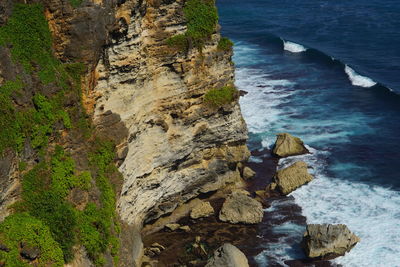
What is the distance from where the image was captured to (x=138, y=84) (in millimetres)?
28547

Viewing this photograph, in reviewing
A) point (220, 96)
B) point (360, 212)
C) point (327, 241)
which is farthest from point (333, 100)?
point (327, 241)

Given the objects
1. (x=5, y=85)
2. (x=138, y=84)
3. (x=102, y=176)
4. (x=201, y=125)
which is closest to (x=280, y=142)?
(x=201, y=125)

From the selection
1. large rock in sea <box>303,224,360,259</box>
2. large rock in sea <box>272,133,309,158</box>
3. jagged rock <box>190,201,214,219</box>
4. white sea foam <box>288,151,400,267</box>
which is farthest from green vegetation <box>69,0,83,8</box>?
large rock in sea <box>272,133,309,158</box>

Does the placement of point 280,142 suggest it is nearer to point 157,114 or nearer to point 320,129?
point 320,129

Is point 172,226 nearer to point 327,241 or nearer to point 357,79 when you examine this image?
point 327,241

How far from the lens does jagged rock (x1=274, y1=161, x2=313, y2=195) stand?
38.7 meters

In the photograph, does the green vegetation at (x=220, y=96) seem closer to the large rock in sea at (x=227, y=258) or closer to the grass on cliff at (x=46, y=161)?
the large rock in sea at (x=227, y=258)

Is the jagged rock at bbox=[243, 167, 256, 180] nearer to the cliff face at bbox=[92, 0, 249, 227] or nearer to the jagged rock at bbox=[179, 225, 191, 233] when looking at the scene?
the cliff face at bbox=[92, 0, 249, 227]

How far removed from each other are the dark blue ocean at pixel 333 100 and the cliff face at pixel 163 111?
21.8 feet

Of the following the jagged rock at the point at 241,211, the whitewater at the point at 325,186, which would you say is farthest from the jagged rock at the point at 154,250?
the whitewater at the point at 325,186

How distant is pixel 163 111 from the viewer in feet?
103

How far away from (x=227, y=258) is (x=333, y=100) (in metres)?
30.7

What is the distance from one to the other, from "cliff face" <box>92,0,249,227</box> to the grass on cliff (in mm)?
3054

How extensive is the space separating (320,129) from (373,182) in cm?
1005
